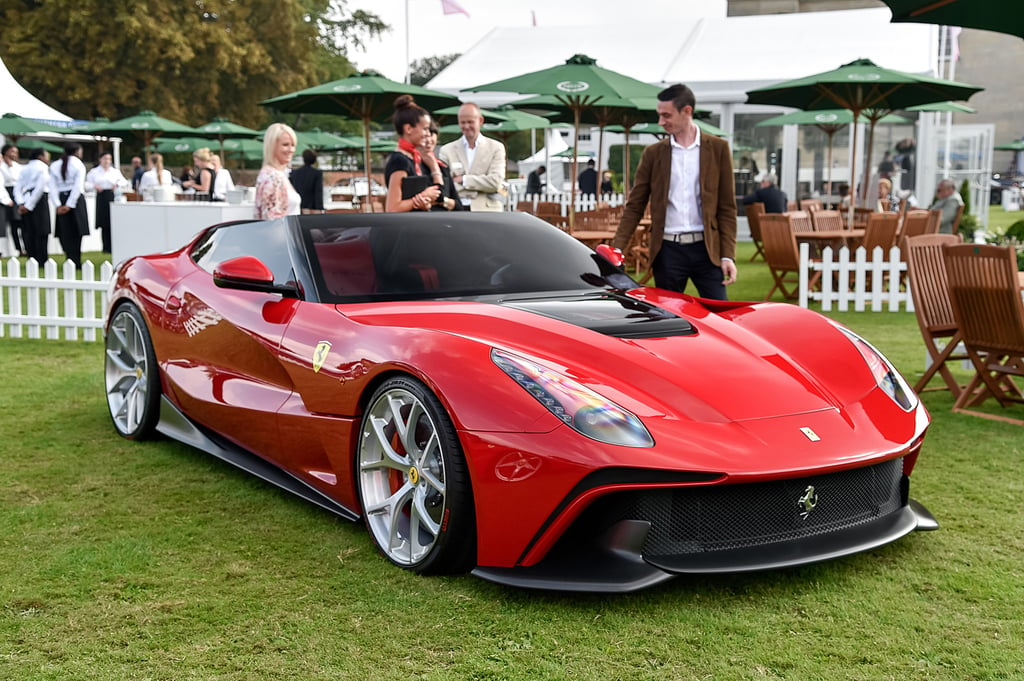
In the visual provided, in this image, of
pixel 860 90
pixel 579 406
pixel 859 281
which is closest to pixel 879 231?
pixel 859 281

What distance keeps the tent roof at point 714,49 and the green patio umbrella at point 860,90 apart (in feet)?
25.2

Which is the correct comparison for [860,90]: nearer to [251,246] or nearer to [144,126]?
[251,246]

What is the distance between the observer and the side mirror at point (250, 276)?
15.3 feet

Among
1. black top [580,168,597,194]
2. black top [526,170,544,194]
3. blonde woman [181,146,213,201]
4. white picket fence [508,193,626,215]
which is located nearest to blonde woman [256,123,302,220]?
blonde woman [181,146,213,201]

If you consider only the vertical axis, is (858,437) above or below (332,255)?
below

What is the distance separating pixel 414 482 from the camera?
386 centimetres

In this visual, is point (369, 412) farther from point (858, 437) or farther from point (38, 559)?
point (858, 437)

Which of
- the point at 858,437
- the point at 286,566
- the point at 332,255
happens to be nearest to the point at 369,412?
the point at 286,566

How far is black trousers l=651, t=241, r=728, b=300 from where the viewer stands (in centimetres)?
679

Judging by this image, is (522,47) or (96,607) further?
(522,47)

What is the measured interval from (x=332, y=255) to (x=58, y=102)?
40479 mm

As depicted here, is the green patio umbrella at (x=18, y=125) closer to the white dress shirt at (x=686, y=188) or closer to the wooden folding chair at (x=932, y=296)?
the white dress shirt at (x=686, y=188)

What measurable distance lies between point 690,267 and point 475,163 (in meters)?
3.13

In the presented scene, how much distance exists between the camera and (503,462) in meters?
3.44
